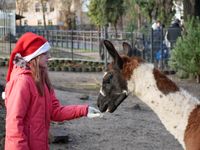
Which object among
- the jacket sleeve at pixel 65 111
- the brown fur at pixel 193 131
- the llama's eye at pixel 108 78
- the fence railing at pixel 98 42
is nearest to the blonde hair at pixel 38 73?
the jacket sleeve at pixel 65 111

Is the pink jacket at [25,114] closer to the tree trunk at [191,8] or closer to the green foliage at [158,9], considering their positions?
the tree trunk at [191,8]

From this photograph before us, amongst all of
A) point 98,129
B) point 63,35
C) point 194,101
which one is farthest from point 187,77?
point 194,101

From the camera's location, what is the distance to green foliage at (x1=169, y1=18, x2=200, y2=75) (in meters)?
19.2

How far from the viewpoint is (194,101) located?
4.99 metres

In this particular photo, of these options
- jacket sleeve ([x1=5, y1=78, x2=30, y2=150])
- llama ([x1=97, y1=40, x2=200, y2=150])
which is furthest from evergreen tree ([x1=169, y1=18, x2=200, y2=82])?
jacket sleeve ([x1=5, y1=78, x2=30, y2=150])

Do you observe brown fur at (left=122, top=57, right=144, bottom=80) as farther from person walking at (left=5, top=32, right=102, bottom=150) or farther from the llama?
person walking at (left=5, top=32, right=102, bottom=150)

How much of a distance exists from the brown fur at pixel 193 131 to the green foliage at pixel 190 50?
47.2 ft

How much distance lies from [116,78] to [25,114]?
1.07 m

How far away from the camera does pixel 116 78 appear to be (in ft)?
16.8

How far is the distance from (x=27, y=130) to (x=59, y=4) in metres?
83.3

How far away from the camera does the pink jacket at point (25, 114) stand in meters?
4.30

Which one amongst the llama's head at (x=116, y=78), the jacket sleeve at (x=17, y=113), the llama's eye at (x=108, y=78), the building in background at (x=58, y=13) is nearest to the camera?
the jacket sleeve at (x=17, y=113)

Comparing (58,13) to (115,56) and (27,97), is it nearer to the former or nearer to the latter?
(115,56)

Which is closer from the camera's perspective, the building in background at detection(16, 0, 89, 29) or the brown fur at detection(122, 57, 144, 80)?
the brown fur at detection(122, 57, 144, 80)
